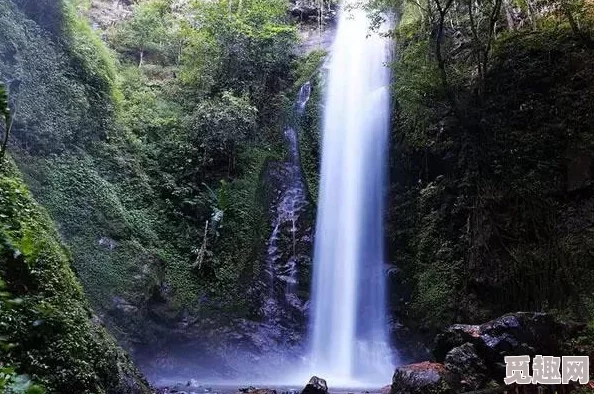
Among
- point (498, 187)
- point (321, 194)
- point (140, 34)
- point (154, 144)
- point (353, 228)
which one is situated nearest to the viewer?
point (498, 187)

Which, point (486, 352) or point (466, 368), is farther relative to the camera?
point (486, 352)

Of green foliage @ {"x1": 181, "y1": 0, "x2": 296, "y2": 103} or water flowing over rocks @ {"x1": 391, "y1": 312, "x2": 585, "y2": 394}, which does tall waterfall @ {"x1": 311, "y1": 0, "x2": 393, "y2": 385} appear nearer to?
green foliage @ {"x1": 181, "y1": 0, "x2": 296, "y2": 103}

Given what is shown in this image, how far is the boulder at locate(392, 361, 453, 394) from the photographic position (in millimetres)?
7074

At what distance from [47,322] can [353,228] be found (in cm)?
1097

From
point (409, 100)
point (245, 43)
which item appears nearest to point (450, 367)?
point (409, 100)

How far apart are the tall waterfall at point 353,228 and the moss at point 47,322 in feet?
23.7

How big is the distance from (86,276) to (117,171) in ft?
11.6

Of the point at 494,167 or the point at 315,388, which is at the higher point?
the point at 494,167

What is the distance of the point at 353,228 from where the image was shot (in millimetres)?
14312

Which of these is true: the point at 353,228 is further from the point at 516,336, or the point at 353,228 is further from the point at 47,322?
the point at 47,322

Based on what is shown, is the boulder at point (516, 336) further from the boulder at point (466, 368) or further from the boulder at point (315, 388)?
the boulder at point (315, 388)

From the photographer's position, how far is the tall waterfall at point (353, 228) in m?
12.3

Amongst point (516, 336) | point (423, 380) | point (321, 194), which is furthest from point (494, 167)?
point (423, 380)

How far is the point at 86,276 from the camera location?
380 inches
